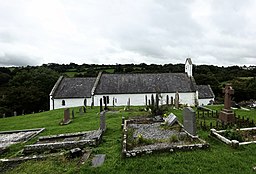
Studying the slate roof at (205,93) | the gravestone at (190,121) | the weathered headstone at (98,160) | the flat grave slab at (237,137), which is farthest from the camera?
the slate roof at (205,93)

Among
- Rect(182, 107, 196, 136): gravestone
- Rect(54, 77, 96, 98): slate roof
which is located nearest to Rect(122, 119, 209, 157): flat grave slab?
Rect(182, 107, 196, 136): gravestone

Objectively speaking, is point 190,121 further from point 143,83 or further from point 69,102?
point 69,102

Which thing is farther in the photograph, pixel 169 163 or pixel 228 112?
pixel 228 112

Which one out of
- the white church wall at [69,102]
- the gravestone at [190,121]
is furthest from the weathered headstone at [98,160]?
the white church wall at [69,102]

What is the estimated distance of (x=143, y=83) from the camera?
120 feet

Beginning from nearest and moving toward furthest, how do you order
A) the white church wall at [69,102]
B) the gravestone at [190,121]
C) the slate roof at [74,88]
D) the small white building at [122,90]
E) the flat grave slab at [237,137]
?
the flat grave slab at [237,137]
the gravestone at [190,121]
the small white building at [122,90]
the white church wall at [69,102]
the slate roof at [74,88]

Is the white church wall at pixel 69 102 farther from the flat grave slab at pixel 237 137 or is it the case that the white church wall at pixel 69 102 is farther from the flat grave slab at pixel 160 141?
the flat grave slab at pixel 237 137

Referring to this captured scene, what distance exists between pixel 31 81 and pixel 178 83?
34.6 m

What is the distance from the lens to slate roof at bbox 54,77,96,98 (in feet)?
116

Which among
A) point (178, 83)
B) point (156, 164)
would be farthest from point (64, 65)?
point (156, 164)

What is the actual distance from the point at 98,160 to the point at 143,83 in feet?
95.3

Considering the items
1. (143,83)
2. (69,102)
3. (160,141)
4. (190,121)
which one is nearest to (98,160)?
(160,141)

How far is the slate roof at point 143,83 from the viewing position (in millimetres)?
35094

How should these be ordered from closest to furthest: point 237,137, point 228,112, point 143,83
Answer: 1. point 237,137
2. point 228,112
3. point 143,83
